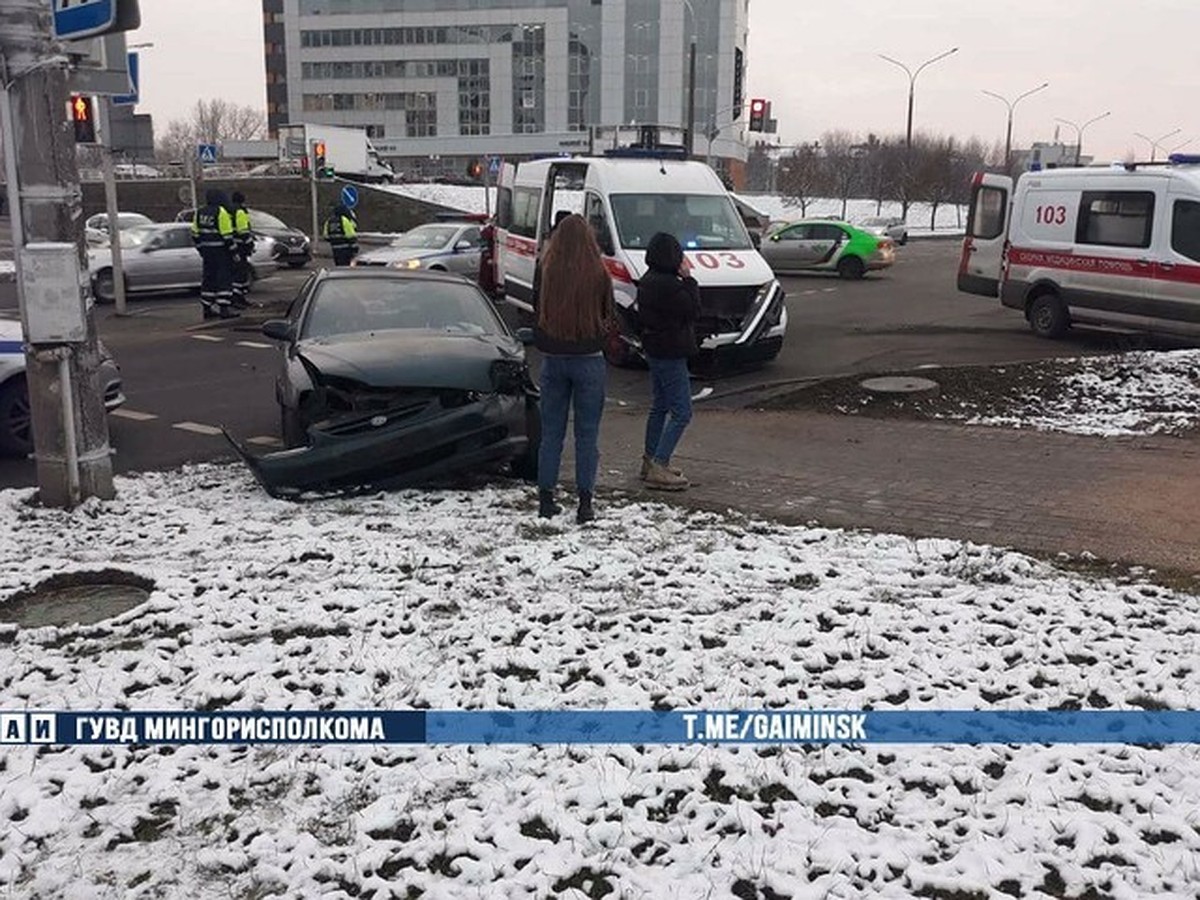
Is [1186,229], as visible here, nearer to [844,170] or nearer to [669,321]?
[669,321]

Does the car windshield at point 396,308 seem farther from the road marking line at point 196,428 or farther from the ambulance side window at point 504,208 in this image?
the ambulance side window at point 504,208

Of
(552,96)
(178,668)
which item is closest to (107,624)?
(178,668)

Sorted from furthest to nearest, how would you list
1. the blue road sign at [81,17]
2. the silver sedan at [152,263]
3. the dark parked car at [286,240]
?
the dark parked car at [286,240], the silver sedan at [152,263], the blue road sign at [81,17]

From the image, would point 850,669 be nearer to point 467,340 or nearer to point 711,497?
point 711,497

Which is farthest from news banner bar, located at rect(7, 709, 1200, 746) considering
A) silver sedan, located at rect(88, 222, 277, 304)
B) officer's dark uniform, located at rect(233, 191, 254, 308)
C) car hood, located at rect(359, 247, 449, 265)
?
silver sedan, located at rect(88, 222, 277, 304)

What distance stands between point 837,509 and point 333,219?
15.9m

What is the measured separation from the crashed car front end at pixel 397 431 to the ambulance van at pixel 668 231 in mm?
4624

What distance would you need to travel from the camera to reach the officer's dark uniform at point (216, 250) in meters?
17.5

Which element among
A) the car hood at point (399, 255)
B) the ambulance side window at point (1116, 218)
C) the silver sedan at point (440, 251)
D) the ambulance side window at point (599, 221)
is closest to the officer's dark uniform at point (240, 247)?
the silver sedan at point (440, 251)

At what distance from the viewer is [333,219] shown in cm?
2059

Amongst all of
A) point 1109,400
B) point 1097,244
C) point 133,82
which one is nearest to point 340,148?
point 133,82

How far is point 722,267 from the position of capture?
41.2 ft

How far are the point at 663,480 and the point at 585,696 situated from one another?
3.40m

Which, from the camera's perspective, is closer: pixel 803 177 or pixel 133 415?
pixel 133 415
